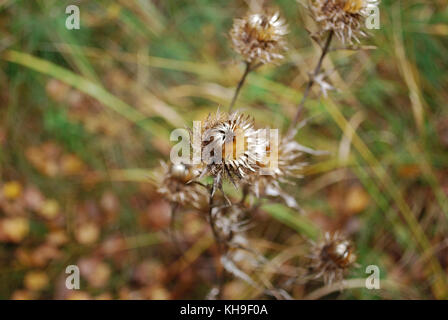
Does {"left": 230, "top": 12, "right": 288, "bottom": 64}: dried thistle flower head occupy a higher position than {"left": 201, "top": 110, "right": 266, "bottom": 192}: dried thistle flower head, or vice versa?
{"left": 230, "top": 12, "right": 288, "bottom": 64}: dried thistle flower head

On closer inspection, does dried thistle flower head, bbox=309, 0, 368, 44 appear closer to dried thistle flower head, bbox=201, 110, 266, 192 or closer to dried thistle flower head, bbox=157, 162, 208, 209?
dried thistle flower head, bbox=201, 110, 266, 192

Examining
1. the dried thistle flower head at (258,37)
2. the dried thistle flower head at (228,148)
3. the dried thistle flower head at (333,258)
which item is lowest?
the dried thistle flower head at (333,258)

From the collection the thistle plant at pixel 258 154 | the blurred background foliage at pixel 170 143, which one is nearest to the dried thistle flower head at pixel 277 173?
the thistle plant at pixel 258 154

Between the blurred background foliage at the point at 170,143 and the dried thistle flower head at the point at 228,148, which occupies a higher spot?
the blurred background foliage at the point at 170,143

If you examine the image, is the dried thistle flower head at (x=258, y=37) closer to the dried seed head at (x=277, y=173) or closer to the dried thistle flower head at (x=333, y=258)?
the dried seed head at (x=277, y=173)

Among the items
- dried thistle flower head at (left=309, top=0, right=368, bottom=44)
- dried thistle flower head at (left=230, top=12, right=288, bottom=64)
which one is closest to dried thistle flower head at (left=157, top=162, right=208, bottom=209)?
dried thistle flower head at (left=230, top=12, right=288, bottom=64)

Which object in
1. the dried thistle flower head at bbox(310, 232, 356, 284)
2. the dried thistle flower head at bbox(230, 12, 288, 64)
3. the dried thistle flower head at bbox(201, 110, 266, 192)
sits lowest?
the dried thistle flower head at bbox(310, 232, 356, 284)

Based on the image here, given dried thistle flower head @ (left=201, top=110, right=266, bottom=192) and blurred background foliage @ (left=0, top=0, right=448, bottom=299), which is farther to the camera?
blurred background foliage @ (left=0, top=0, right=448, bottom=299)
